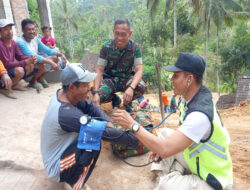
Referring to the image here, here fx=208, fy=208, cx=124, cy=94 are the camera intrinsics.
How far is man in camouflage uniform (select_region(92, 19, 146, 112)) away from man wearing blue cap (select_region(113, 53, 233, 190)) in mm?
1609

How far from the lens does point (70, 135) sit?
6.48 feet

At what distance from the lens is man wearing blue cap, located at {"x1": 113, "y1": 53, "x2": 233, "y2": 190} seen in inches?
60.7

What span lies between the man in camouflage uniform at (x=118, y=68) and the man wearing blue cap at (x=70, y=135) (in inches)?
56.1

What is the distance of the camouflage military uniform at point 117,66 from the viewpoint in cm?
357

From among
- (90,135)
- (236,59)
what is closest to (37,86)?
(90,135)

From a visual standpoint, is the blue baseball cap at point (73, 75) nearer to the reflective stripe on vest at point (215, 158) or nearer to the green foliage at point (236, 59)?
the reflective stripe on vest at point (215, 158)

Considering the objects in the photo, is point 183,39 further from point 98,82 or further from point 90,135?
point 90,135

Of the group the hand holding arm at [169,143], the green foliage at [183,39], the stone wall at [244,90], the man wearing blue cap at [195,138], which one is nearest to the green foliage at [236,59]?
the green foliage at [183,39]

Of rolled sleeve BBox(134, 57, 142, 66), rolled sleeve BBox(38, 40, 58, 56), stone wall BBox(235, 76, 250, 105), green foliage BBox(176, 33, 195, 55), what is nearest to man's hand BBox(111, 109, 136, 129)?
rolled sleeve BBox(134, 57, 142, 66)

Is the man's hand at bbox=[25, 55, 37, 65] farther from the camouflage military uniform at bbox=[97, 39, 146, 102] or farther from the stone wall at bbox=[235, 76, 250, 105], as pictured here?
the stone wall at bbox=[235, 76, 250, 105]

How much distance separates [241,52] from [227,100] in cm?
878

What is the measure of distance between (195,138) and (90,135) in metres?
0.89

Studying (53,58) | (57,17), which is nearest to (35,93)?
(53,58)

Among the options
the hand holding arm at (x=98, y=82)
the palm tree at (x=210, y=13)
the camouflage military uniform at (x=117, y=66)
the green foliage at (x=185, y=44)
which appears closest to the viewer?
the hand holding arm at (x=98, y=82)
